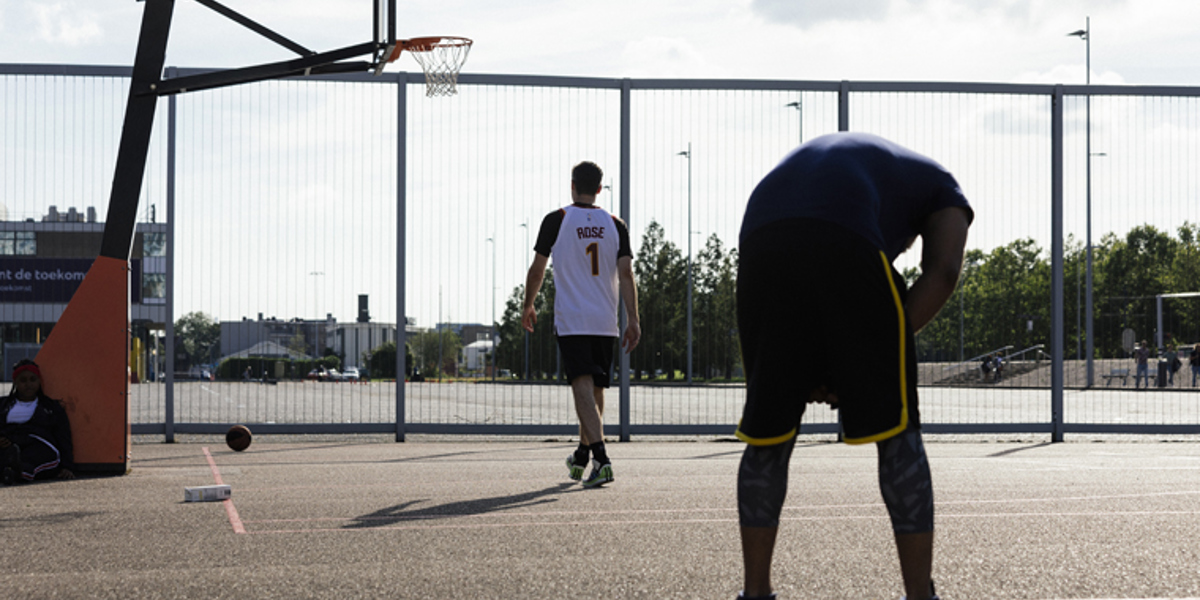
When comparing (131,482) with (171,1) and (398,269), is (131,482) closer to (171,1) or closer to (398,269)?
(171,1)

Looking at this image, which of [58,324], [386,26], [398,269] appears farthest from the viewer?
[398,269]

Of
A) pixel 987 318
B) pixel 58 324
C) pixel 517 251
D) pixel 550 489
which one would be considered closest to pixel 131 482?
pixel 58 324

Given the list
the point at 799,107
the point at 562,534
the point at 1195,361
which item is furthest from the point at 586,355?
the point at 1195,361

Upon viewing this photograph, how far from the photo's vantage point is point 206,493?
5473mm

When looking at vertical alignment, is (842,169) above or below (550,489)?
above

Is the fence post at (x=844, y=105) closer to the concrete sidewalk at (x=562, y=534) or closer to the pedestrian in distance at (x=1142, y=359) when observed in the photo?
the concrete sidewalk at (x=562, y=534)

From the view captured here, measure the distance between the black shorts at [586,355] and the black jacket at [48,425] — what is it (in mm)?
3031

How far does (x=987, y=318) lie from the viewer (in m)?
12.2

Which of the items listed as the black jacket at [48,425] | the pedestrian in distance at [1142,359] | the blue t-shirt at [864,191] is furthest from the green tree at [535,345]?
the blue t-shirt at [864,191]

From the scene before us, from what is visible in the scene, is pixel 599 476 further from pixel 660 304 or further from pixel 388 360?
pixel 660 304

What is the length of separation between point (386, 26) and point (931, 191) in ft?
19.2

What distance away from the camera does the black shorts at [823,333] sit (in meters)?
2.61

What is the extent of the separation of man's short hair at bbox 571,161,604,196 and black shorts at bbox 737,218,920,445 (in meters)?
3.89

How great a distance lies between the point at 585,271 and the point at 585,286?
9cm
